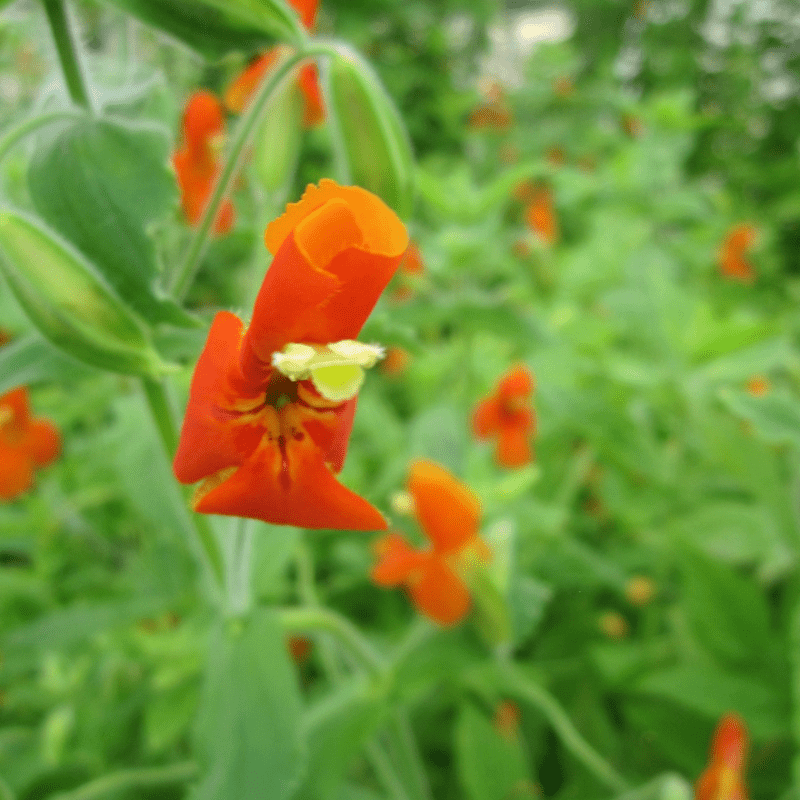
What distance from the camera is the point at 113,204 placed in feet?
1.22

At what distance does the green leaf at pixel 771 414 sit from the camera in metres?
0.67

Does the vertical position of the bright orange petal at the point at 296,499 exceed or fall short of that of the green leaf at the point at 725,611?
it exceeds it

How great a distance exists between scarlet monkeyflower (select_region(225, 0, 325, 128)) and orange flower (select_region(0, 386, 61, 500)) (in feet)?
1.42

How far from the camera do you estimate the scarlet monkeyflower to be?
0.55m

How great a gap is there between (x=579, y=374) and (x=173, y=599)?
68 cm

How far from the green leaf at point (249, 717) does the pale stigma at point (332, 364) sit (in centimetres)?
27

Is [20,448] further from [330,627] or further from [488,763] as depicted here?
[488,763]

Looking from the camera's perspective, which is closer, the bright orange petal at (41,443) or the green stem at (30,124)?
the green stem at (30,124)

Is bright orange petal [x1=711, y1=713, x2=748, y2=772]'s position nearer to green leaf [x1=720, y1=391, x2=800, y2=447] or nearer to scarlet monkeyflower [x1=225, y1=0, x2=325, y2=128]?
green leaf [x1=720, y1=391, x2=800, y2=447]

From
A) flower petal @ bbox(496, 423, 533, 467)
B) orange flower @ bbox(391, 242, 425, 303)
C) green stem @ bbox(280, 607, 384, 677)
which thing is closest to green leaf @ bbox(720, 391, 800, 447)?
flower petal @ bbox(496, 423, 533, 467)

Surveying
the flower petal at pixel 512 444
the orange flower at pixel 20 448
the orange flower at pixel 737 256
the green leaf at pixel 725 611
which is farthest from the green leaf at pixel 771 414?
the orange flower at pixel 737 256

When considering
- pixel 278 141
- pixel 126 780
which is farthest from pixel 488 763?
pixel 278 141

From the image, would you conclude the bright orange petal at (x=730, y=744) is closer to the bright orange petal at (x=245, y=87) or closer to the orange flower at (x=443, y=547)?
the orange flower at (x=443, y=547)

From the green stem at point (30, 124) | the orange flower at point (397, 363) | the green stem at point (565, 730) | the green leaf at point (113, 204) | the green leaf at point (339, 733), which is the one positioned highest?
the green stem at point (30, 124)
